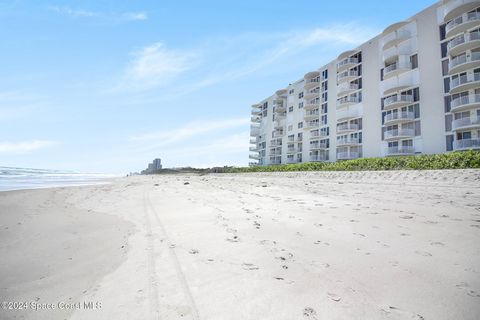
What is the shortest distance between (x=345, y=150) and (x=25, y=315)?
161 feet

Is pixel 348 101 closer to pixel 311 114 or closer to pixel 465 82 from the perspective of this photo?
pixel 311 114

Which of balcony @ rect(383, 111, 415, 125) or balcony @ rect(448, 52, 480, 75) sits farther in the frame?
balcony @ rect(383, 111, 415, 125)

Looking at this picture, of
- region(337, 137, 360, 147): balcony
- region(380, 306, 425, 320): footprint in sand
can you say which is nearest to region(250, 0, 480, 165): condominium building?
region(337, 137, 360, 147): balcony

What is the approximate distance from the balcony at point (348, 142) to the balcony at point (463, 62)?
16391 millimetres

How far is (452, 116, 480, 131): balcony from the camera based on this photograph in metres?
26.9

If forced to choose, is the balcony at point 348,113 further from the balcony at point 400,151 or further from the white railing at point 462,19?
the white railing at point 462,19

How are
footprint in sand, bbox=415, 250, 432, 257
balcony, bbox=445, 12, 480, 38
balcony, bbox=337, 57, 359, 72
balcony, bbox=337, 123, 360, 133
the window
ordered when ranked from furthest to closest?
balcony, bbox=337, 57, 359, 72, balcony, bbox=337, 123, 360, 133, the window, balcony, bbox=445, 12, 480, 38, footprint in sand, bbox=415, 250, 432, 257

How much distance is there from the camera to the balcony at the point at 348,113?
44688mm

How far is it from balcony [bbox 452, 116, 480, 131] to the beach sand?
28.4 meters

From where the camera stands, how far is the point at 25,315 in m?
2.57

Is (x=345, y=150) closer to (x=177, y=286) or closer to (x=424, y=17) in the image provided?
(x=424, y=17)

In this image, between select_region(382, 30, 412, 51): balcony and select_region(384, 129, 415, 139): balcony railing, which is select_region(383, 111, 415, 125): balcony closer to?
select_region(384, 129, 415, 139): balcony railing

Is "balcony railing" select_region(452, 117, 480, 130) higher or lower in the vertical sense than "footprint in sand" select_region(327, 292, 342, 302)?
higher

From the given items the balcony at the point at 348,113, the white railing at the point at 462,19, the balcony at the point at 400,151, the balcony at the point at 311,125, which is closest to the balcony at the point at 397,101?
the balcony at the point at 348,113
